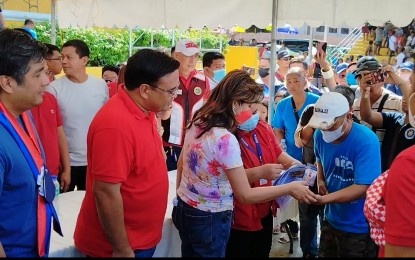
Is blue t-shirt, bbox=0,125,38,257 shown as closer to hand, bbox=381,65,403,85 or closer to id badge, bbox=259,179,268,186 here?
id badge, bbox=259,179,268,186

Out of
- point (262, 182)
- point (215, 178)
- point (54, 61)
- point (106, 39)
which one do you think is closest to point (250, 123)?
point (262, 182)

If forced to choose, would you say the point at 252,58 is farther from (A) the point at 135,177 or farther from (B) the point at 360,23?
(A) the point at 135,177

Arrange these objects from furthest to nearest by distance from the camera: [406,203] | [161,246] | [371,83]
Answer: [371,83] < [161,246] < [406,203]

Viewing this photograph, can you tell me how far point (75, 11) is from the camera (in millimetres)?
5000

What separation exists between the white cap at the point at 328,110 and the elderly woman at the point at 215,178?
1.22 ft

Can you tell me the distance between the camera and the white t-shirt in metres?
3.49

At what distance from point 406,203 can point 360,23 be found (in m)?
2.96

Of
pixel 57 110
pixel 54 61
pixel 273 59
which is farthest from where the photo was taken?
pixel 273 59

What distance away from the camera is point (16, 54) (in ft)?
5.12

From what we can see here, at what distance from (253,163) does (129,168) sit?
95cm

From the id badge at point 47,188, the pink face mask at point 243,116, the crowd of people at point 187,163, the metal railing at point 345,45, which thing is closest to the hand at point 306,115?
the crowd of people at point 187,163

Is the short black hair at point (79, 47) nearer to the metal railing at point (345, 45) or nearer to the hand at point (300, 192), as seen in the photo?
the hand at point (300, 192)

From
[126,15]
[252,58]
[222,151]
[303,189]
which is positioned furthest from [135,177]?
[252,58]

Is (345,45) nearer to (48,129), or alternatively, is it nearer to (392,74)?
(392,74)
